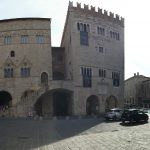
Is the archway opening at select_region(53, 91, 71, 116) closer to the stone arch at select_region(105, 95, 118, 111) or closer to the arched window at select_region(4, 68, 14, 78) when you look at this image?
the stone arch at select_region(105, 95, 118, 111)

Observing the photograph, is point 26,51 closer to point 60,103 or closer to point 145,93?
point 60,103

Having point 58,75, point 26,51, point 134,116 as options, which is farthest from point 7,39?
point 134,116

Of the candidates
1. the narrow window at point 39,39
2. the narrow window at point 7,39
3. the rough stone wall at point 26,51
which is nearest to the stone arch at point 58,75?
the rough stone wall at point 26,51

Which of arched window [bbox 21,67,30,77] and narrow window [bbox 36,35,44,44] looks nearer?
arched window [bbox 21,67,30,77]

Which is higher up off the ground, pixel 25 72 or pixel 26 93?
pixel 25 72

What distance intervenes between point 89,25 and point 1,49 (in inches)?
586

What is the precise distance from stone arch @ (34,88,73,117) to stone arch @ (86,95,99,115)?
3457 millimetres

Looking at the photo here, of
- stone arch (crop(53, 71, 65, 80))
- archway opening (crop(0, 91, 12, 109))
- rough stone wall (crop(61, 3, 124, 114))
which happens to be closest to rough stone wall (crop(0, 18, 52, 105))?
archway opening (crop(0, 91, 12, 109))

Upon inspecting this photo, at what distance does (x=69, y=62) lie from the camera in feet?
181

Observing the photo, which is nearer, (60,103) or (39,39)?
(39,39)

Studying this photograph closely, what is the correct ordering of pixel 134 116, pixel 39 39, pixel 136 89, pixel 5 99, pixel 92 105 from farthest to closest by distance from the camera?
pixel 136 89 < pixel 92 105 < pixel 5 99 < pixel 39 39 < pixel 134 116

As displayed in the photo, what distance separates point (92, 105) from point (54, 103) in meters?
6.63

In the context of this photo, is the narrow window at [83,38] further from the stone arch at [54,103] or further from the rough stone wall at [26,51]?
the stone arch at [54,103]

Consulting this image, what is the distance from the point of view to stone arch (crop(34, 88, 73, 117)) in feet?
174
